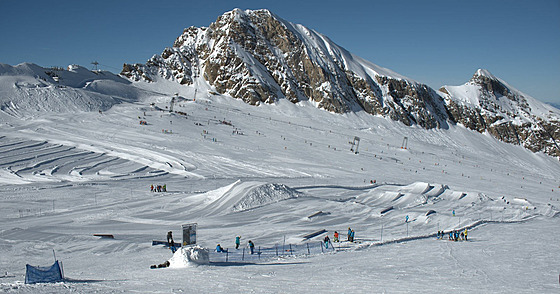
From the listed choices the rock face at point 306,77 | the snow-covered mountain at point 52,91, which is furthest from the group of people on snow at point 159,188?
the rock face at point 306,77

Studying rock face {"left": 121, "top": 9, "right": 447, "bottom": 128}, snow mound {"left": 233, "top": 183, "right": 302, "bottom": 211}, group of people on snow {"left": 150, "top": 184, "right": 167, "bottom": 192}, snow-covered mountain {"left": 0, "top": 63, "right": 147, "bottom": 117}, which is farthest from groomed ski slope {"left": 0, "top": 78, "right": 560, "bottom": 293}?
rock face {"left": 121, "top": 9, "right": 447, "bottom": 128}

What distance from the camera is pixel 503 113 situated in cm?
14300

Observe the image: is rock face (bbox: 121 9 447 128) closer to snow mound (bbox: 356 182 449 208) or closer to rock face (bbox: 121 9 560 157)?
rock face (bbox: 121 9 560 157)

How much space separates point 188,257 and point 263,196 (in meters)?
15.8

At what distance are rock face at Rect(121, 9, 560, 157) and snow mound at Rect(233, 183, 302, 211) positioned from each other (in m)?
71.9

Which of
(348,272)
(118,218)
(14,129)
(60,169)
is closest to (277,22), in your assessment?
(14,129)

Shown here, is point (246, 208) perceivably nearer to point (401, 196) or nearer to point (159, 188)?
point (159, 188)

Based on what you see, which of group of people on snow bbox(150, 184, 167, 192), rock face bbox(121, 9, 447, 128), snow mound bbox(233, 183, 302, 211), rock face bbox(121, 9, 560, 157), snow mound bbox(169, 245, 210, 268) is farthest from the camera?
rock face bbox(121, 9, 560, 157)

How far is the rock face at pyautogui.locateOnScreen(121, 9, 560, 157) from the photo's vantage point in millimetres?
109938

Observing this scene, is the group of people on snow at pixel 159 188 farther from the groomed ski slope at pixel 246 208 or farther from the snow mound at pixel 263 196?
the snow mound at pixel 263 196

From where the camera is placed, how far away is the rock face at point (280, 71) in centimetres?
10919

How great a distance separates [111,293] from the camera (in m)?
9.54

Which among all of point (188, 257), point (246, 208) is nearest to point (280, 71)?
point (246, 208)

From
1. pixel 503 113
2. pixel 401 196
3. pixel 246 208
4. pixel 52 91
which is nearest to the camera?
pixel 246 208
